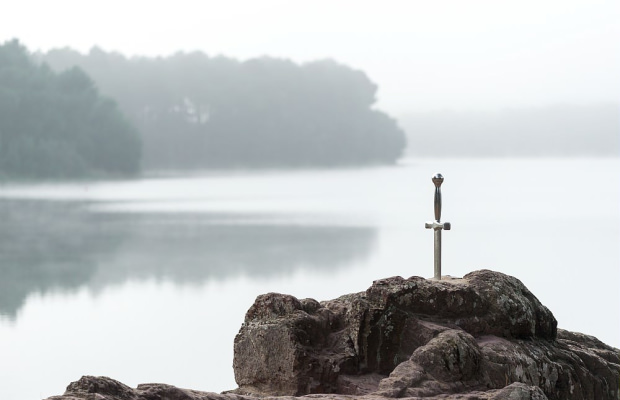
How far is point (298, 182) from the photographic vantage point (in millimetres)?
75000

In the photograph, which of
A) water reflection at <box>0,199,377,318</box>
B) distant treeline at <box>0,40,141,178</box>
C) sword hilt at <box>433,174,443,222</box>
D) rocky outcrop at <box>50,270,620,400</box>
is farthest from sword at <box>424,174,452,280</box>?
distant treeline at <box>0,40,141,178</box>

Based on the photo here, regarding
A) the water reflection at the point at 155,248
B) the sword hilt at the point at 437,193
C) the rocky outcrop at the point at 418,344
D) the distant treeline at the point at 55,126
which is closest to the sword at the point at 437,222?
the sword hilt at the point at 437,193

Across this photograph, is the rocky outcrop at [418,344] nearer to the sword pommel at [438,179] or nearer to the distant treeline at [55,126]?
the sword pommel at [438,179]

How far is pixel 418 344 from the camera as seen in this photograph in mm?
4777

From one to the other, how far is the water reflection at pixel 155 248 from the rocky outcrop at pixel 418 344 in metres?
15.6

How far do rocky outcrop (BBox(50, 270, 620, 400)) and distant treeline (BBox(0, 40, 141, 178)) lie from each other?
5933cm

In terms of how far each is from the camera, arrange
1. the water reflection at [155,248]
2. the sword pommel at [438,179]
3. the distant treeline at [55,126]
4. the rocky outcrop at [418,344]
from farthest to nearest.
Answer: the distant treeline at [55,126] < the water reflection at [155,248] < the sword pommel at [438,179] < the rocky outcrop at [418,344]

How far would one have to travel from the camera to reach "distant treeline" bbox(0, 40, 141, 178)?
63.0 meters

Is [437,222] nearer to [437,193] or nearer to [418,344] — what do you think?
[437,193]

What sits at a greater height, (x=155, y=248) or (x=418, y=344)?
(x=418, y=344)

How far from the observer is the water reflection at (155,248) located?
24.8m

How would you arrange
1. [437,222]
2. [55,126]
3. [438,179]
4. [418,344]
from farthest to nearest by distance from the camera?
1. [55,126]
2. [437,222]
3. [438,179]
4. [418,344]

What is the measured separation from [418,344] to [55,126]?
63.2 metres

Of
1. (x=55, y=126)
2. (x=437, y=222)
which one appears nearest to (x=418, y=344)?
(x=437, y=222)
